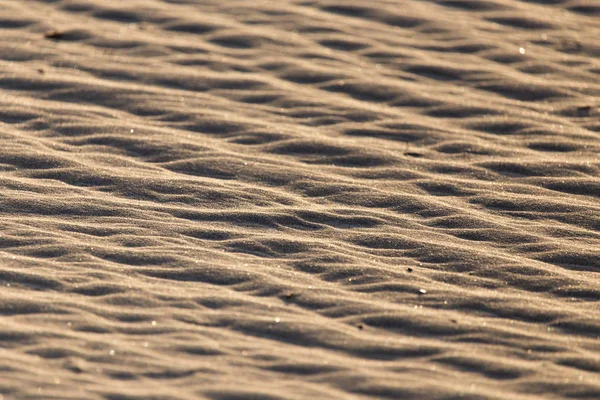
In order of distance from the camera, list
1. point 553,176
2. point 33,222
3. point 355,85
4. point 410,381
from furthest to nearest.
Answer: point 355,85 < point 553,176 < point 33,222 < point 410,381

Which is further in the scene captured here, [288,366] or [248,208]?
[248,208]

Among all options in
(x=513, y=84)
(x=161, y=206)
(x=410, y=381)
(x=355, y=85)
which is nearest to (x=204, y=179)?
(x=161, y=206)

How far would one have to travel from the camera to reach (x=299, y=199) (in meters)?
5.07

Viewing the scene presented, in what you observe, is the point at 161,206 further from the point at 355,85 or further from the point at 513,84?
the point at 513,84

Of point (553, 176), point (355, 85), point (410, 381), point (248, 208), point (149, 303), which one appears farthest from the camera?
point (355, 85)

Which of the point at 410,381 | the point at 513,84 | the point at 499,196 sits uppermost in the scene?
the point at 513,84

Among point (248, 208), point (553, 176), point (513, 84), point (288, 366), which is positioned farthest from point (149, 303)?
point (513, 84)

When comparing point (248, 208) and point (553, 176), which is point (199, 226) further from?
point (553, 176)

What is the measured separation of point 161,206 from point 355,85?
78.2 inches

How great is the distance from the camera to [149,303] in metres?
4.04

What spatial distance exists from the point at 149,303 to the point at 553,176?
2576 millimetres

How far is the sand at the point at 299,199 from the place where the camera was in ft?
12.3

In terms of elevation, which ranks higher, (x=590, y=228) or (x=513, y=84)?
(x=513, y=84)

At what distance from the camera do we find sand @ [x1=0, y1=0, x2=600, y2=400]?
3.75m
